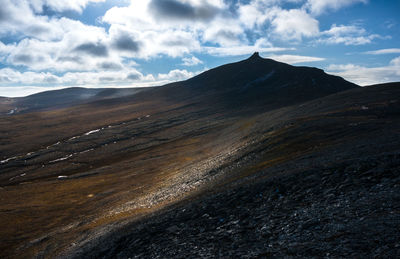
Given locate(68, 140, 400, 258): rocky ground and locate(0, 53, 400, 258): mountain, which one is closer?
locate(68, 140, 400, 258): rocky ground

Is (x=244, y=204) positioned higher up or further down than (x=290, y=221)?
further down

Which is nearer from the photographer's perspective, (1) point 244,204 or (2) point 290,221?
(2) point 290,221

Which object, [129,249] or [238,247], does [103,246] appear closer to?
[129,249]

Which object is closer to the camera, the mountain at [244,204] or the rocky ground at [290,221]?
the rocky ground at [290,221]

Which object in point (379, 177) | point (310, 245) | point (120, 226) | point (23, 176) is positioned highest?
point (379, 177)

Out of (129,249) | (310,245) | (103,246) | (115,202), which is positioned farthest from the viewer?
(115,202)

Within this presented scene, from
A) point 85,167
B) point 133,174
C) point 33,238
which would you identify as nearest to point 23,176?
point 85,167

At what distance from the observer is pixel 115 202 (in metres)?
62.2

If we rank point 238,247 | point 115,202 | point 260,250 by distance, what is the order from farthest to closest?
point 115,202, point 238,247, point 260,250

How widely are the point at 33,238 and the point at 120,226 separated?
24456 millimetres

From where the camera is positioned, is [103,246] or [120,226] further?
[120,226]

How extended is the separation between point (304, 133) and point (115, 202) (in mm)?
47172

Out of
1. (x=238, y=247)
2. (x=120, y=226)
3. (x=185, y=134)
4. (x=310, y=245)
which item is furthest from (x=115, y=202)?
(x=185, y=134)

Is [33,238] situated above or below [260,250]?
below
